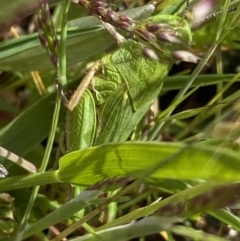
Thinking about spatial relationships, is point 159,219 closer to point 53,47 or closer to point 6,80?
point 53,47

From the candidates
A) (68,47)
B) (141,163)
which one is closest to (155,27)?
(141,163)

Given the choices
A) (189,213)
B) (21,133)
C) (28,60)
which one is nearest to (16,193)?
(21,133)

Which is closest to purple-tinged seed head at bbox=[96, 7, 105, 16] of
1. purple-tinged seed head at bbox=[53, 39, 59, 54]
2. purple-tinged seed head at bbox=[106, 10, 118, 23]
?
purple-tinged seed head at bbox=[106, 10, 118, 23]

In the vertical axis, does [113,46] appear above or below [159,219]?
above

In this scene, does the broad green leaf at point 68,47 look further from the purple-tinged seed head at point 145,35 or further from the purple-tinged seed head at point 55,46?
the purple-tinged seed head at point 145,35

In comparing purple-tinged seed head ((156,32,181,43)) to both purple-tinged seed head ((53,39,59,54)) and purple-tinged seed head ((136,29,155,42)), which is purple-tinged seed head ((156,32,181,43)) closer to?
purple-tinged seed head ((136,29,155,42))

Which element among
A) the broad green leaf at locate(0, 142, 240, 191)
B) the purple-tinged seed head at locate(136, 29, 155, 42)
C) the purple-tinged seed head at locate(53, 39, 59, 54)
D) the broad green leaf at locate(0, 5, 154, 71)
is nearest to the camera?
the broad green leaf at locate(0, 142, 240, 191)

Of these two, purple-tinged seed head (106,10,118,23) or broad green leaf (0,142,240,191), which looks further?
purple-tinged seed head (106,10,118,23)

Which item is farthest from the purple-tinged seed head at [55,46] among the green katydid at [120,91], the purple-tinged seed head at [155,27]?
the purple-tinged seed head at [155,27]
